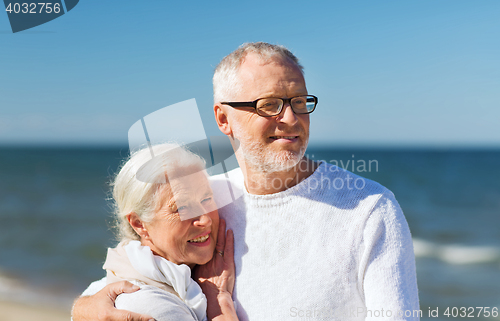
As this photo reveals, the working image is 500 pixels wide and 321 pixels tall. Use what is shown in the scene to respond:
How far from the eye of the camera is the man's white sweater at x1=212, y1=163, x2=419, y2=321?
1.88m

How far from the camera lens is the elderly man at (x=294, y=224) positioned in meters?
1.91

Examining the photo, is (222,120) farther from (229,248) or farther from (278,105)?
(229,248)

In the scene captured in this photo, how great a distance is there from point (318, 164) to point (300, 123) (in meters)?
0.31

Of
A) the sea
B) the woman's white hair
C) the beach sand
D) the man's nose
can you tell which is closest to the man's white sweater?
the man's nose

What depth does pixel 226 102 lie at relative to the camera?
240 centimetres

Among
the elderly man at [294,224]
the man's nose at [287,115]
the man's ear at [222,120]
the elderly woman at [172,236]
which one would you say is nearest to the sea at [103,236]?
the elderly woman at [172,236]

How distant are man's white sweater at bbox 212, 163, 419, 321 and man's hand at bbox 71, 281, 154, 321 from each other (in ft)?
2.03

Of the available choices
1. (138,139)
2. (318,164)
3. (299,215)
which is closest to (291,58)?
(318,164)

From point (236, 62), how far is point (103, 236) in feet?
37.8

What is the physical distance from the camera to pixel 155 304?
1917 millimetres

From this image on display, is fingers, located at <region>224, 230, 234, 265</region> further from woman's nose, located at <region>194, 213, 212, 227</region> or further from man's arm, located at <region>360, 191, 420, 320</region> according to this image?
man's arm, located at <region>360, 191, 420, 320</region>

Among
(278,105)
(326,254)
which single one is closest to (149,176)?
(278,105)

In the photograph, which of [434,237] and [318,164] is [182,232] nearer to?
[318,164]

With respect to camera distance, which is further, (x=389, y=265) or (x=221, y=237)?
(x=221, y=237)
